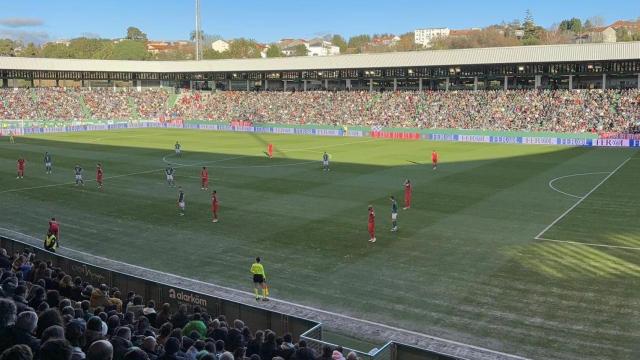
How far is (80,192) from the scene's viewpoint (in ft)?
114

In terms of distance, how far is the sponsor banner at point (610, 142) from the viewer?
182 feet

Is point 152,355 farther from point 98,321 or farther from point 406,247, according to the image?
point 406,247

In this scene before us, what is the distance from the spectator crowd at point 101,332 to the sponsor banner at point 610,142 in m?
52.2

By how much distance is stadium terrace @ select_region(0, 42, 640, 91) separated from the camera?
67750 mm

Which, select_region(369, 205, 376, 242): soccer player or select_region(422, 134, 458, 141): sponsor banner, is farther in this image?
select_region(422, 134, 458, 141): sponsor banner

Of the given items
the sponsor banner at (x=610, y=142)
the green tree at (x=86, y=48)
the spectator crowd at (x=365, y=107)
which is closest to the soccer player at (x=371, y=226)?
the sponsor banner at (x=610, y=142)

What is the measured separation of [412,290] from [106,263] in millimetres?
10934

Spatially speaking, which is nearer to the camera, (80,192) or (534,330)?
(534,330)

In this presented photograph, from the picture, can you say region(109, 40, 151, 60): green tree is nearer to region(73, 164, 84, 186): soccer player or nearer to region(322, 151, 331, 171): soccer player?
region(73, 164, 84, 186): soccer player

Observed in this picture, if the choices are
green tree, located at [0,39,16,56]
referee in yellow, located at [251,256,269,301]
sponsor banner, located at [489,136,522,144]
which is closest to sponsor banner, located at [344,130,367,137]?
sponsor banner, located at [489,136,522,144]

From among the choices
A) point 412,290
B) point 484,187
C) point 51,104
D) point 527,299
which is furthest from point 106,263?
point 51,104

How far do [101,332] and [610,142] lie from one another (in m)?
57.4

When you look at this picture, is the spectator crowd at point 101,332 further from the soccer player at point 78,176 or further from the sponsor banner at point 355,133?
the sponsor banner at point 355,133

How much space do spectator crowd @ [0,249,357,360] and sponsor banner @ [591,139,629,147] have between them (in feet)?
171
